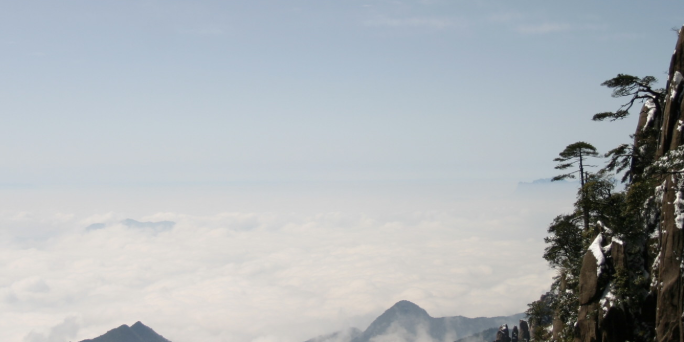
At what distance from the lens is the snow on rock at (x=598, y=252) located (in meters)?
32.9

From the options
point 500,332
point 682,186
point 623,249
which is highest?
point 682,186

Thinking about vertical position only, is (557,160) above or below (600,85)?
below

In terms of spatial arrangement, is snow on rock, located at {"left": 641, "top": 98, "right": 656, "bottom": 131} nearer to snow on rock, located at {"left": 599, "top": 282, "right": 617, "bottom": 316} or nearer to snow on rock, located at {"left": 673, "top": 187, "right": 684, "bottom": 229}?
snow on rock, located at {"left": 673, "top": 187, "right": 684, "bottom": 229}

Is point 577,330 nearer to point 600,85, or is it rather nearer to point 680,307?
point 680,307

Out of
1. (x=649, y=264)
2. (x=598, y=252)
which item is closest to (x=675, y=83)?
(x=649, y=264)

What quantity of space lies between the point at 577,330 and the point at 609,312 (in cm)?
449

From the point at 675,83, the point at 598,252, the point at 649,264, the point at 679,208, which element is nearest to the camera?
the point at 679,208

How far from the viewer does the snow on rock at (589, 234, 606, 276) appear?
32.9 meters

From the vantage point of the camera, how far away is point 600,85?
3900cm

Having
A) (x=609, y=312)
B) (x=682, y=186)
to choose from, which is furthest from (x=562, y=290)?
(x=682, y=186)

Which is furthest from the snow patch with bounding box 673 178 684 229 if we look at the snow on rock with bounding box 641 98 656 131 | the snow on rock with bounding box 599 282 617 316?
the snow on rock with bounding box 641 98 656 131

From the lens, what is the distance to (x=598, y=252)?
33.4 metres

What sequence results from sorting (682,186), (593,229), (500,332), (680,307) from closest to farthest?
(680,307)
(682,186)
(593,229)
(500,332)

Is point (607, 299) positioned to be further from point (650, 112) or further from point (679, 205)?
point (650, 112)
